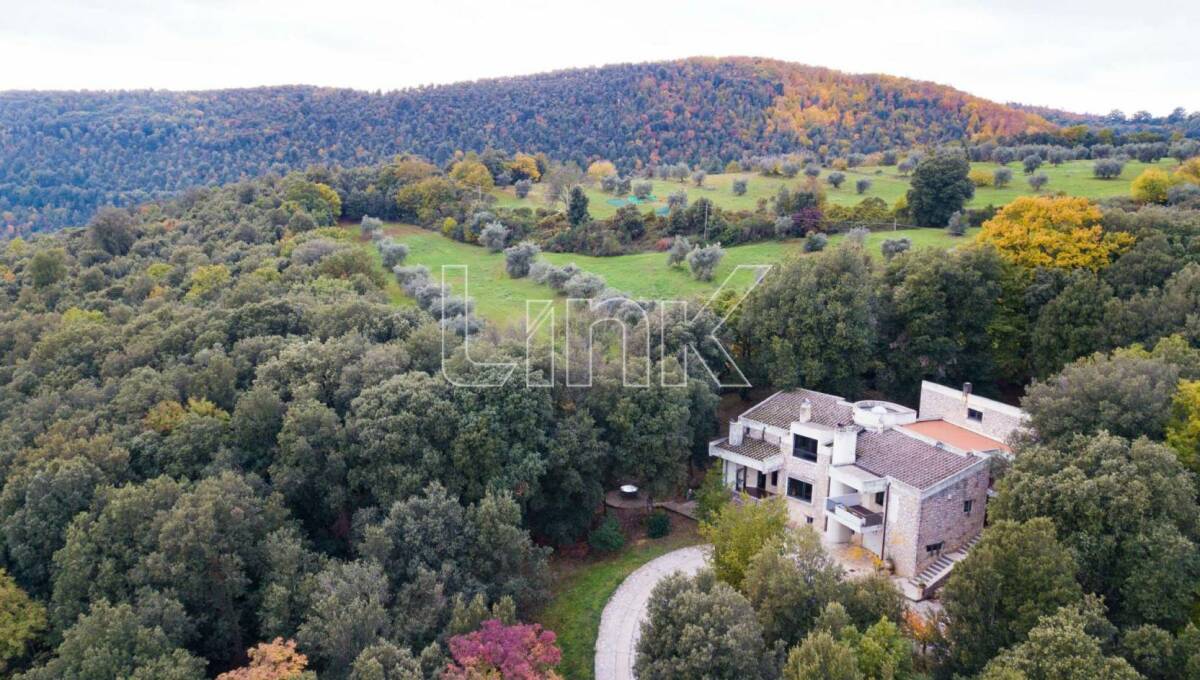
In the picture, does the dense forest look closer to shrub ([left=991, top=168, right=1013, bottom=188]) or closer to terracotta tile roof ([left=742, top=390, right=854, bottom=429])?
terracotta tile roof ([left=742, top=390, right=854, bottom=429])

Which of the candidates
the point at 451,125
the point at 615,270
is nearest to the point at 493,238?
the point at 615,270

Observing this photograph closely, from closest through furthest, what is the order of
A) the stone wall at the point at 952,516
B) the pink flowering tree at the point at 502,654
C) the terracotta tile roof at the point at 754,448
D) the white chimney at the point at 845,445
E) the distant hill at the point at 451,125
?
Answer: 1. the pink flowering tree at the point at 502,654
2. the stone wall at the point at 952,516
3. the white chimney at the point at 845,445
4. the terracotta tile roof at the point at 754,448
5. the distant hill at the point at 451,125

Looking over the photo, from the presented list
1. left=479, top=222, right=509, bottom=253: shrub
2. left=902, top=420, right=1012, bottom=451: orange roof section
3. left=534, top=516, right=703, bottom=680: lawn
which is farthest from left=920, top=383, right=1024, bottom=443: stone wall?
left=479, top=222, right=509, bottom=253: shrub

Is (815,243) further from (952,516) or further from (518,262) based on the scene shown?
(952,516)

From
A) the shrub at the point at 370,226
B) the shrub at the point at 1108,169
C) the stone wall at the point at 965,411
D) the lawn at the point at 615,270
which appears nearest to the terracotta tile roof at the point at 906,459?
the stone wall at the point at 965,411

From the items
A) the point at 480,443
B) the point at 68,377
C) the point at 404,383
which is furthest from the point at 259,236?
the point at 480,443

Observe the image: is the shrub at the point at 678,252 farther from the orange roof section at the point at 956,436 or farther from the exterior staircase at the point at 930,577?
the exterior staircase at the point at 930,577
